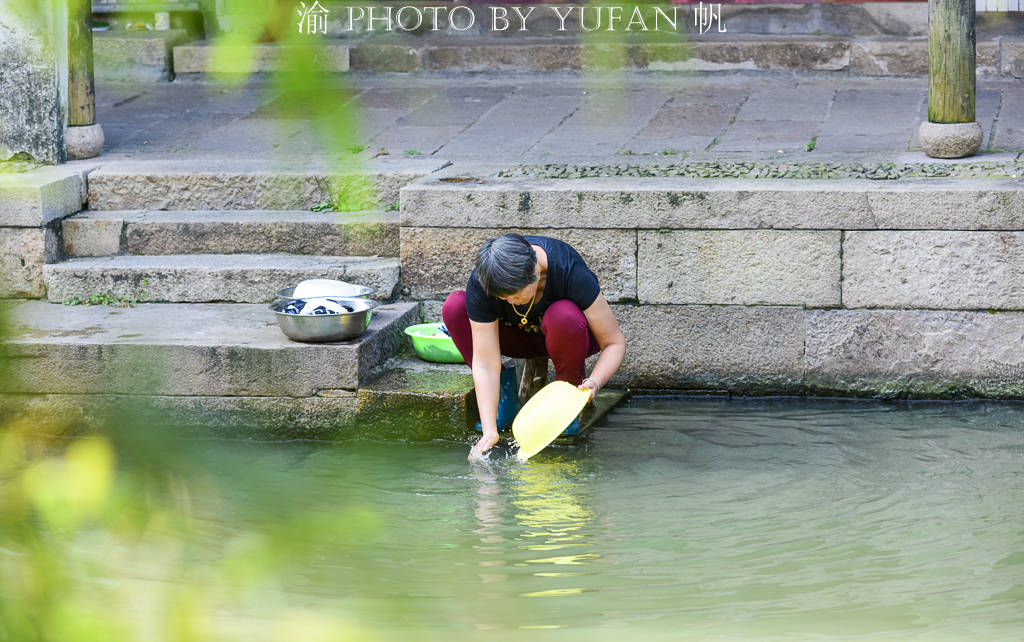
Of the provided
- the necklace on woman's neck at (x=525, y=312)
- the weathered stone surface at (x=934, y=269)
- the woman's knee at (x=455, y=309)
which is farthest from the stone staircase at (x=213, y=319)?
the weathered stone surface at (x=934, y=269)

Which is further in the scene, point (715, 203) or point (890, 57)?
point (890, 57)

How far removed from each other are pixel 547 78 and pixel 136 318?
13.2 ft

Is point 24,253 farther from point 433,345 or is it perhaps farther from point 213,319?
point 433,345

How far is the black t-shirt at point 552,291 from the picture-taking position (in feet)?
16.1

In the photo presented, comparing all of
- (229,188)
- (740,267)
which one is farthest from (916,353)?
(229,188)

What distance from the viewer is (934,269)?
562 cm

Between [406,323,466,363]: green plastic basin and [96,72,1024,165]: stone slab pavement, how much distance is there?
3.79 ft

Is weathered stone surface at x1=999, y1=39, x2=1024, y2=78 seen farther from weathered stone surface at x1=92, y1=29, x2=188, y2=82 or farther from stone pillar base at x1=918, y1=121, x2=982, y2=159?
weathered stone surface at x1=92, y1=29, x2=188, y2=82

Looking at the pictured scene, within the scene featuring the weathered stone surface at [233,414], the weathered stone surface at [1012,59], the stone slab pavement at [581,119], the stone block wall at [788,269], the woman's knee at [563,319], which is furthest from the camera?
the weathered stone surface at [1012,59]

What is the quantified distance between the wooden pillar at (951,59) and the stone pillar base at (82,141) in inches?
165

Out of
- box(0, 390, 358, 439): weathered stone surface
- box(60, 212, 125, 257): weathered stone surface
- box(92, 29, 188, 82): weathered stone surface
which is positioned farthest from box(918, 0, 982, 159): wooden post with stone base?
box(92, 29, 188, 82): weathered stone surface

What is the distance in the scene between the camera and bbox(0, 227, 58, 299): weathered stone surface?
20.2 feet

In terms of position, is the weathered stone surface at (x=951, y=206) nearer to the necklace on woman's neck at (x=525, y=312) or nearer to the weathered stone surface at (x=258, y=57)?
the necklace on woman's neck at (x=525, y=312)

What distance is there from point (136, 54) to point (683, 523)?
6.18 m
